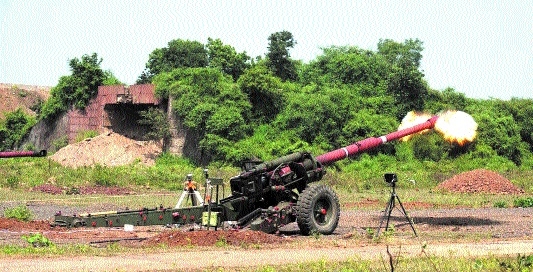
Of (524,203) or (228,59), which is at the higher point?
(228,59)

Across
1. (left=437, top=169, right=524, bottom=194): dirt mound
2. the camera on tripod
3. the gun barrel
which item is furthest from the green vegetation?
(left=437, top=169, right=524, bottom=194): dirt mound

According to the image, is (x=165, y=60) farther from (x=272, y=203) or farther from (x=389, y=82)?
(x=272, y=203)

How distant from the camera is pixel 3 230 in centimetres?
2053

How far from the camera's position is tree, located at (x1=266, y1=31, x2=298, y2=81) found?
65.7m

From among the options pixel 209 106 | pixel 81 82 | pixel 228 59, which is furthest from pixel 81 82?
pixel 209 106

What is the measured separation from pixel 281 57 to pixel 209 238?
50295 mm

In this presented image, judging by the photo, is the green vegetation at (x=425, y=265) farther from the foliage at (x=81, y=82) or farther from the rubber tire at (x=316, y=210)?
the foliage at (x=81, y=82)

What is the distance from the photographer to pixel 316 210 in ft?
69.1

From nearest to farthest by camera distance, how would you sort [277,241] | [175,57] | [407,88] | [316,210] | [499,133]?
[277,241], [316,210], [499,133], [407,88], [175,57]

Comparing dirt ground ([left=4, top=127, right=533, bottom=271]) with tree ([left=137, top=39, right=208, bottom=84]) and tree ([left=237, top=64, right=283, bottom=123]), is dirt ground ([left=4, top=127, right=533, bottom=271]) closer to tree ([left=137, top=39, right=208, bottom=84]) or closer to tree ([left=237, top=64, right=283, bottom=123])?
tree ([left=237, top=64, right=283, bottom=123])

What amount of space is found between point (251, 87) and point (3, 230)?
39.0 metres

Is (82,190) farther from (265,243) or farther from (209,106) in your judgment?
(265,243)

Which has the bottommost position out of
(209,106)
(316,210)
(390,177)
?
(316,210)

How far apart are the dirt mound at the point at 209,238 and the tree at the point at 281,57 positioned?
157 ft
